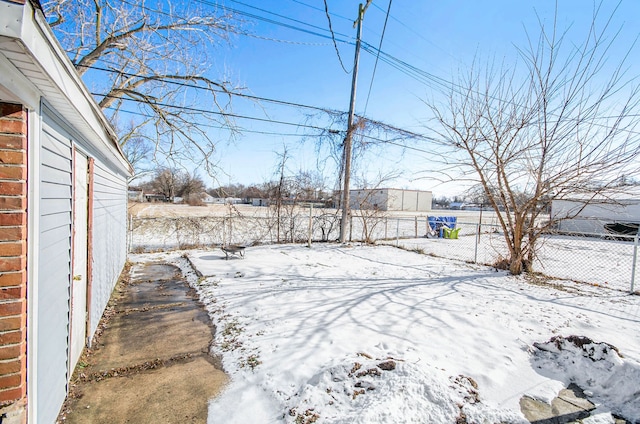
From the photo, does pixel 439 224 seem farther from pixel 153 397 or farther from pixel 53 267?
pixel 53 267

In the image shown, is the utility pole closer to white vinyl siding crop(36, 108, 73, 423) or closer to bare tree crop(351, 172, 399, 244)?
bare tree crop(351, 172, 399, 244)

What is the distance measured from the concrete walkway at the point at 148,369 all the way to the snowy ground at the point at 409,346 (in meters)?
0.21

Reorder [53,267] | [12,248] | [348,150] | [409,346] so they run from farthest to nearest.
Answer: [348,150] → [409,346] → [53,267] → [12,248]

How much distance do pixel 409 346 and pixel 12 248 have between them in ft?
10.6

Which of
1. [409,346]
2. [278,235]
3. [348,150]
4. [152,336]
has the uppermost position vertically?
[348,150]

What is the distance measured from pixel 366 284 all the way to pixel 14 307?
4841mm

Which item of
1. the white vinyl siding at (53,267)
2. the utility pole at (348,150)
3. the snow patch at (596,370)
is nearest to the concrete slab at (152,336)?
the white vinyl siding at (53,267)

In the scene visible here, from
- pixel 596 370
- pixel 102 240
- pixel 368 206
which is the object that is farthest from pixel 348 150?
pixel 596 370

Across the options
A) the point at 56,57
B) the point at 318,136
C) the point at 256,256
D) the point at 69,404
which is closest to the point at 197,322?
the point at 69,404

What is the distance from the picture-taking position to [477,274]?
668cm

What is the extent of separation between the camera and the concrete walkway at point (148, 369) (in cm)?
229

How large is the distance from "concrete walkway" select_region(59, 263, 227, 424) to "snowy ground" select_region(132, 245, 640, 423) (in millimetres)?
209

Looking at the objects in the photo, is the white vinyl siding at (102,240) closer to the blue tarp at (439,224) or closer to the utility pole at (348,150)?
the utility pole at (348,150)

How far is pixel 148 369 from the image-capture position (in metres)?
2.86
